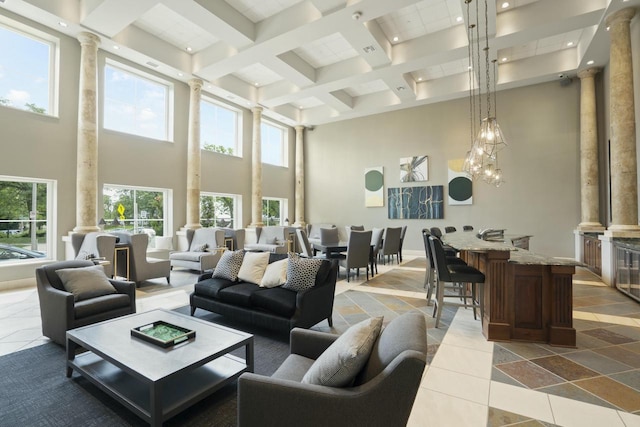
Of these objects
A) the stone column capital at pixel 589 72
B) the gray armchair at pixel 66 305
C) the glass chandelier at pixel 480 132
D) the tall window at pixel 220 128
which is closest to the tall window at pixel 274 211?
the tall window at pixel 220 128

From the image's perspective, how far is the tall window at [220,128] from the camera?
9.42 meters

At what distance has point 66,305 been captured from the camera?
2.84 m

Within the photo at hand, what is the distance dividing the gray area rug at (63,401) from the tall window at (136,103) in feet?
19.9

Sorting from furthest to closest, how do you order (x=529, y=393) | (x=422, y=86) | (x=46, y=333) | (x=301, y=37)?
(x=422, y=86)
(x=301, y=37)
(x=46, y=333)
(x=529, y=393)

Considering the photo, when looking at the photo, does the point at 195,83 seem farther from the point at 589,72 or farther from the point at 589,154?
the point at 589,154

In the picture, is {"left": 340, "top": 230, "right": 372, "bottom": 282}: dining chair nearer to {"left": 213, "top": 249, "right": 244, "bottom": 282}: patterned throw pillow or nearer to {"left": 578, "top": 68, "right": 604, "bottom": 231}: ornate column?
{"left": 213, "top": 249, "right": 244, "bottom": 282}: patterned throw pillow

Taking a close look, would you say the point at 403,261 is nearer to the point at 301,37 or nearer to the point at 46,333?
the point at 301,37

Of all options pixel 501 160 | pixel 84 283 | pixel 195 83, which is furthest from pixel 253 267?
pixel 501 160

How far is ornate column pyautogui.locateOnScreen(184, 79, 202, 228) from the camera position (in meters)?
8.32

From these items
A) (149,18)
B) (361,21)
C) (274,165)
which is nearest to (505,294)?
(361,21)

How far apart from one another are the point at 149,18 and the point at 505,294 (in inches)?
323

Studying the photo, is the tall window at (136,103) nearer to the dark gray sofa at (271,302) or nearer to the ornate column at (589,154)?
the dark gray sofa at (271,302)

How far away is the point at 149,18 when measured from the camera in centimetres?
657

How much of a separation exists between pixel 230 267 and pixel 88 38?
5884 millimetres
